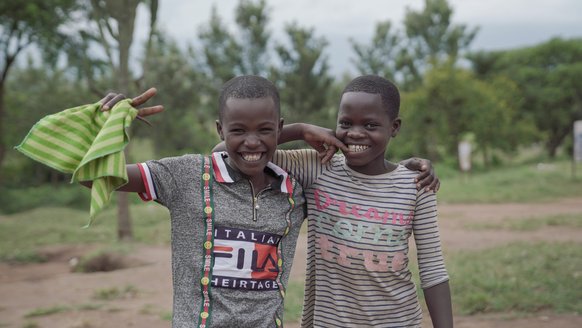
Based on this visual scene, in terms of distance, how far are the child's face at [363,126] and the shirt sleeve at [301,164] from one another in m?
0.13

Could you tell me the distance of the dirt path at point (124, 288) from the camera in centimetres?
451

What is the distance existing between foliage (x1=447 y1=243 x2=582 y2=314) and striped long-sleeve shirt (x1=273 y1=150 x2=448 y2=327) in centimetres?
268

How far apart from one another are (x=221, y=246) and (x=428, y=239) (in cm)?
69

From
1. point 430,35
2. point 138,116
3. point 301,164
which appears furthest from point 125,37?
point 430,35

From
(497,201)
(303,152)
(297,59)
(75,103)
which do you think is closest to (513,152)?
(297,59)

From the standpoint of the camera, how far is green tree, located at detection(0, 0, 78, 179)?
10555 millimetres

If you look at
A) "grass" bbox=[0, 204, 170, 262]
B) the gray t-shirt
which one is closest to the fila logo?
the gray t-shirt

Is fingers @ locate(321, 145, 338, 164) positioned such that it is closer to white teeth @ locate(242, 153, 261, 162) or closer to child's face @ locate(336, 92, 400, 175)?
child's face @ locate(336, 92, 400, 175)

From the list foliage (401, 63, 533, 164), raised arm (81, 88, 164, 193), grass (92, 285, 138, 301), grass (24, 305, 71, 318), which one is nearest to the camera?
raised arm (81, 88, 164, 193)

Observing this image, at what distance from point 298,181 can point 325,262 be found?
0.28 metres

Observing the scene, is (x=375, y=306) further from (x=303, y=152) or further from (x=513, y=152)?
(x=513, y=152)

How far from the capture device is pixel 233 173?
72.7 inches

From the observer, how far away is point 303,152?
211 cm

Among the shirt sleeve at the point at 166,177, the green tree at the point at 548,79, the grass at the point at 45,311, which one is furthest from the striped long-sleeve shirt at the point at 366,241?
the green tree at the point at 548,79
